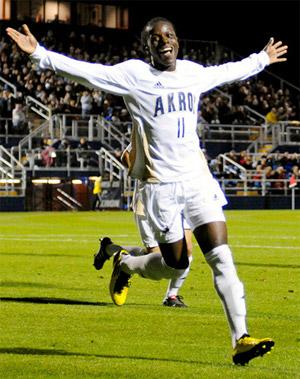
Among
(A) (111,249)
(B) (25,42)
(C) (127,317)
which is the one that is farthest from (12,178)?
(B) (25,42)

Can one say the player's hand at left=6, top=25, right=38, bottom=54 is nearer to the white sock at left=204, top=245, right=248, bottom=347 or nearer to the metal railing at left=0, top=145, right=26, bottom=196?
the white sock at left=204, top=245, right=248, bottom=347

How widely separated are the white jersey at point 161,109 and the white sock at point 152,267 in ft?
2.79

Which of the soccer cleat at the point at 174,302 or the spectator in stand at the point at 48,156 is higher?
the spectator in stand at the point at 48,156

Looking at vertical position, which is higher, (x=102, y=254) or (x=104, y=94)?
(x=104, y=94)

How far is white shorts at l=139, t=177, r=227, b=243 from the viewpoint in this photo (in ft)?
30.5

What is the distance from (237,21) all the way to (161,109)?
66.7 m

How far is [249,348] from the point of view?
8.57 m

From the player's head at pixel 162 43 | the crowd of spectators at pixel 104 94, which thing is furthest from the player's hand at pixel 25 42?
the crowd of spectators at pixel 104 94

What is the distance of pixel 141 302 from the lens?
13.8m

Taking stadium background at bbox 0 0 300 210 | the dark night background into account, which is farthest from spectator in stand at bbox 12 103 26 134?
the dark night background

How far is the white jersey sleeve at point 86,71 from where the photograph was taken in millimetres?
9250

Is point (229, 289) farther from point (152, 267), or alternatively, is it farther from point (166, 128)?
point (152, 267)

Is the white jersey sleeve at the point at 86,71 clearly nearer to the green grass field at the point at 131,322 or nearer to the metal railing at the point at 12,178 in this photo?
the green grass field at the point at 131,322

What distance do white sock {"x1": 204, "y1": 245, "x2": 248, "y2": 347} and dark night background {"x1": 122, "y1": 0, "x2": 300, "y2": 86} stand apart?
64795 mm
